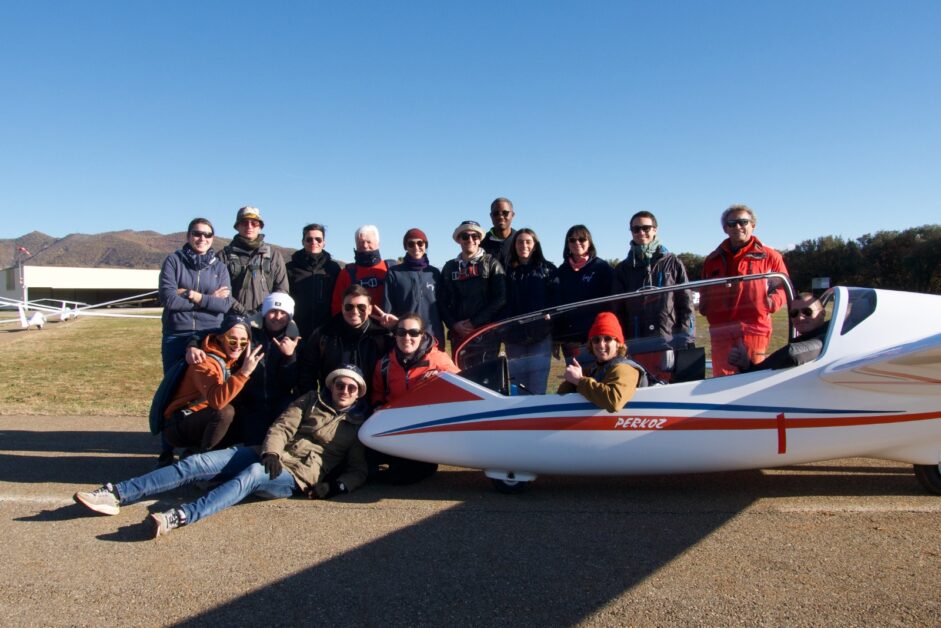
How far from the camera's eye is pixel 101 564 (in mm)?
3156

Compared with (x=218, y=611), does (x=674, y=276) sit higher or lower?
higher

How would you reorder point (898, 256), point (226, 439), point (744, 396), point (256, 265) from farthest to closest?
1. point (898, 256)
2. point (256, 265)
3. point (226, 439)
4. point (744, 396)

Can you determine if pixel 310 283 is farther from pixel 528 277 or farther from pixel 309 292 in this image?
pixel 528 277

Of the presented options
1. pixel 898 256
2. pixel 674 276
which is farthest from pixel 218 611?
pixel 898 256

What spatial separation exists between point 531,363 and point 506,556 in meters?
1.60

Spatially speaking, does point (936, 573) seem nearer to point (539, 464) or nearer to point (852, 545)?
point (852, 545)

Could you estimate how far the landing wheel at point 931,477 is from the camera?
406 cm

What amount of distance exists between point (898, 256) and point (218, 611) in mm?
45926

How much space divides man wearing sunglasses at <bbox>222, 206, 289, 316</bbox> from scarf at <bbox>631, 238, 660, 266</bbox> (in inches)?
125

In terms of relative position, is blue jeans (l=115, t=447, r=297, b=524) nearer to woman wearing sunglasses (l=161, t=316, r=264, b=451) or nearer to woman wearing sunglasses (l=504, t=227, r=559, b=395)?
woman wearing sunglasses (l=161, t=316, r=264, b=451)

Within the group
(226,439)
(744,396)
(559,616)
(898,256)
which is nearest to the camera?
(559,616)

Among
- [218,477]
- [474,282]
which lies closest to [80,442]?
[218,477]

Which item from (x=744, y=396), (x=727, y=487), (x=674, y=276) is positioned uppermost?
(x=674, y=276)

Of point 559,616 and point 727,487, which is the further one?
point 727,487
